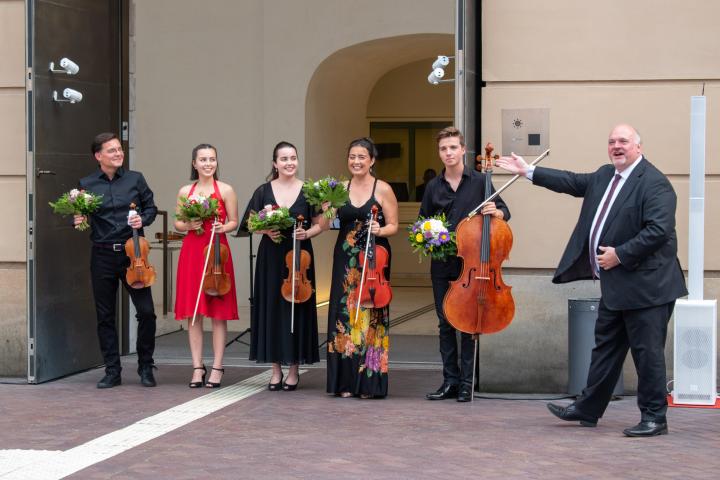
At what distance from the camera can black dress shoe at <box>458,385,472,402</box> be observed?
8438mm

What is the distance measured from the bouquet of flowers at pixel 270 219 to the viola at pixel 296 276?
0.35 feet

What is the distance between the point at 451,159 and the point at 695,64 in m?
1.90

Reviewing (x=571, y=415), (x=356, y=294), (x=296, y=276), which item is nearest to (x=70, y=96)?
(x=296, y=276)

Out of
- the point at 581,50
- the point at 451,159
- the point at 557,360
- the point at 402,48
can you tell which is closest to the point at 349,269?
the point at 451,159

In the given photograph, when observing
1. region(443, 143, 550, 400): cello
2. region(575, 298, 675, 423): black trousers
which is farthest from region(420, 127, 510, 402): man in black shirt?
region(575, 298, 675, 423): black trousers

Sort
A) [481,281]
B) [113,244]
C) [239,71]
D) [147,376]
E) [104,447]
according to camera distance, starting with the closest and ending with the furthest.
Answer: [104,447]
[481,281]
[113,244]
[147,376]
[239,71]

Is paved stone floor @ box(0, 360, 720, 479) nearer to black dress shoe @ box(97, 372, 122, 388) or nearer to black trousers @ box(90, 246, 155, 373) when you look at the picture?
black dress shoe @ box(97, 372, 122, 388)

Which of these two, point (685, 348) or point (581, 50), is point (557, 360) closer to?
point (685, 348)

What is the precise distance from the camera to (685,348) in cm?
830

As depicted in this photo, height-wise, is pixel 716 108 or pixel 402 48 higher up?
pixel 402 48

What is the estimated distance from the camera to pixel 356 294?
28.0 ft

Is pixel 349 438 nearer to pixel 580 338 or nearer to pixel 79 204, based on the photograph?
pixel 580 338

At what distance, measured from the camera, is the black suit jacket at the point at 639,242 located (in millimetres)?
7020

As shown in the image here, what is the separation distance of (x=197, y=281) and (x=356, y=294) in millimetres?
1242
